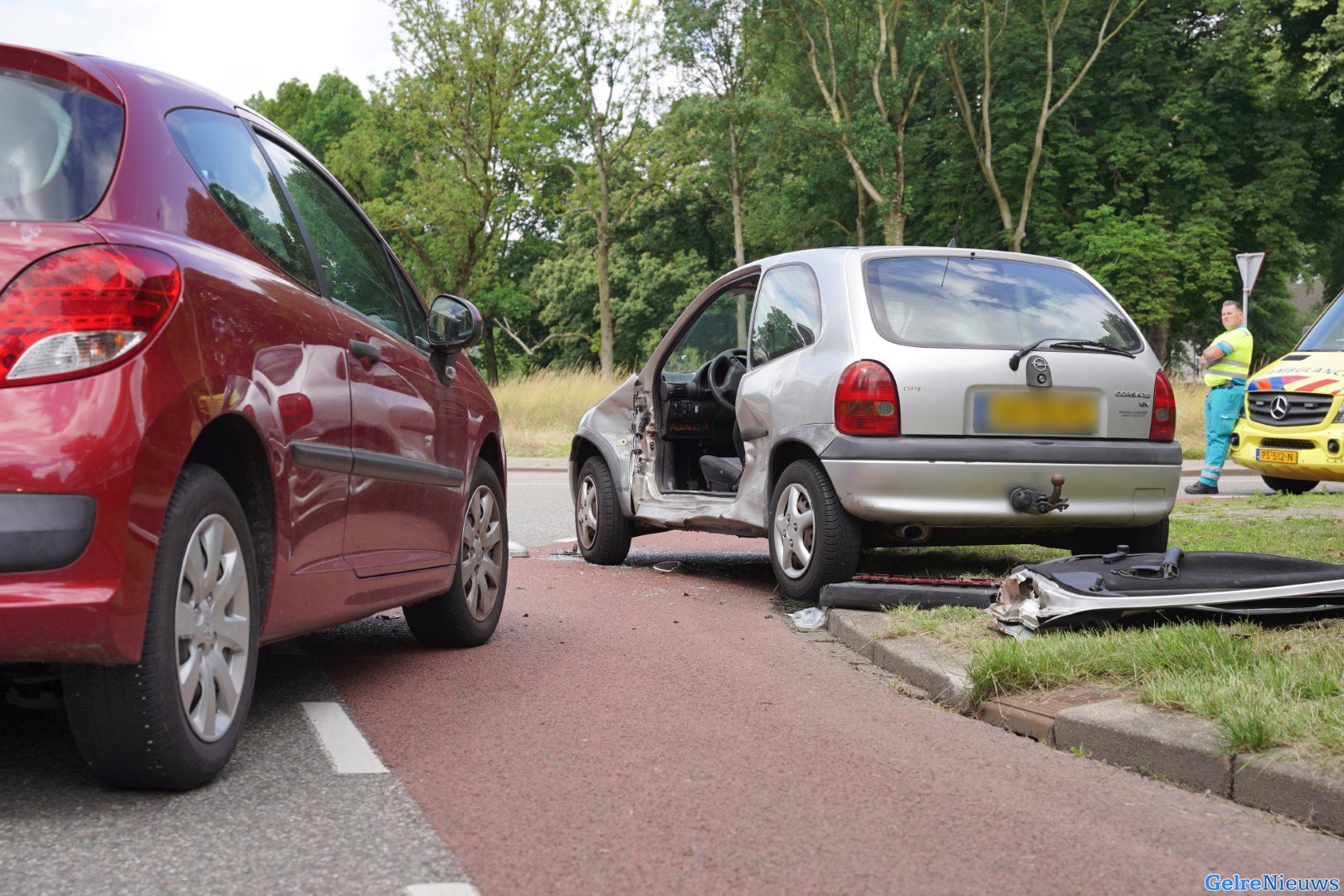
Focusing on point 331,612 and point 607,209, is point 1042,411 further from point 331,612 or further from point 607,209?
point 607,209

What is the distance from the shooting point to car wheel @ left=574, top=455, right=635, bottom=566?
8.89 m

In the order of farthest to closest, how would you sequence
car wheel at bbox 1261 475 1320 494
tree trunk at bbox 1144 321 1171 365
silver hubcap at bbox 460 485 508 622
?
tree trunk at bbox 1144 321 1171 365, car wheel at bbox 1261 475 1320 494, silver hubcap at bbox 460 485 508 622

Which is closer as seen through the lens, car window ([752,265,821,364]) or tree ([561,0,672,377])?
car window ([752,265,821,364])

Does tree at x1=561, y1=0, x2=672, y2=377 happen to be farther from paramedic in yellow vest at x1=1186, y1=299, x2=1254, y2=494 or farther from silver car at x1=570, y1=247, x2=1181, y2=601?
silver car at x1=570, y1=247, x2=1181, y2=601

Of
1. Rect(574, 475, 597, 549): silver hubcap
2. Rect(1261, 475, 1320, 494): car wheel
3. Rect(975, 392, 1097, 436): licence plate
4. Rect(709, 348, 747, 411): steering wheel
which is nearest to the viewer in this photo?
Rect(975, 392, 1097, 436): licence plate

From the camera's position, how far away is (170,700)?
3.23 m

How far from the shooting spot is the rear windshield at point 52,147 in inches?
130

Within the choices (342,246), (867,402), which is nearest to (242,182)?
(342,246)

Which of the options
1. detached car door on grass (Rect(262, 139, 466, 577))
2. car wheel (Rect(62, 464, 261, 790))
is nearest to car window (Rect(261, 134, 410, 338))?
detached car door on grass (Rect(262, 139, 466, 577))

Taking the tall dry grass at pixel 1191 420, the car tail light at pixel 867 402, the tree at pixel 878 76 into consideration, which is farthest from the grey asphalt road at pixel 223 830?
the tree at pixel 878 76

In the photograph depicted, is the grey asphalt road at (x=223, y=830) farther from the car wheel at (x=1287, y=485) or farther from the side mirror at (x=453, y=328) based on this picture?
the car wheel at (x=1287, y=485)

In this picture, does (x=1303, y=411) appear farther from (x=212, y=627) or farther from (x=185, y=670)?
(x=185, y=670)

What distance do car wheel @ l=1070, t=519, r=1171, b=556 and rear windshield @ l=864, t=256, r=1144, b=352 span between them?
3.00 ft

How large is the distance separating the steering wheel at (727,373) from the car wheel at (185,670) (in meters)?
5.36
